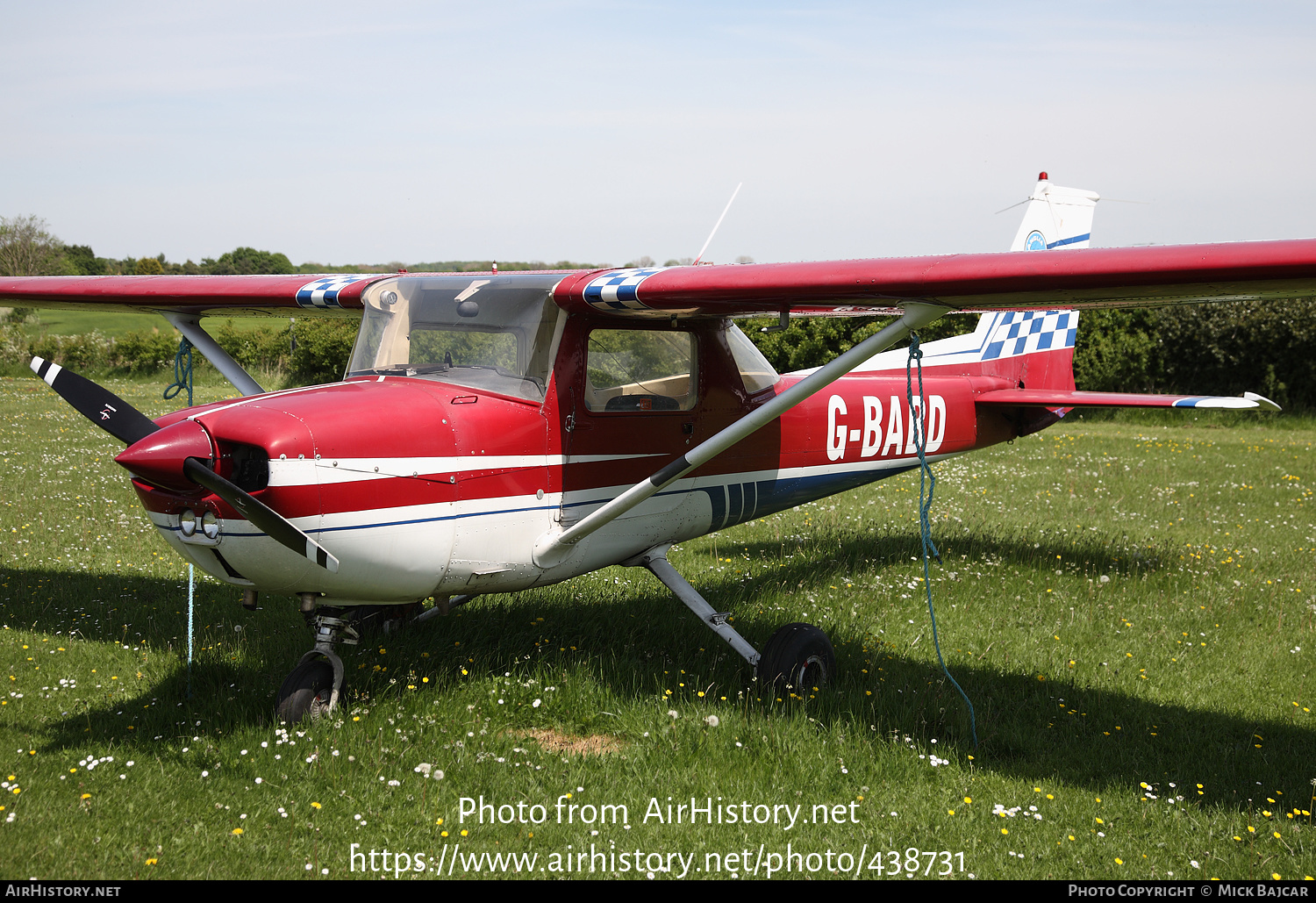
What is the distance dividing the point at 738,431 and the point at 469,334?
1.58 m

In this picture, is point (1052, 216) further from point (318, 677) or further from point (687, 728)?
point (318, 677)

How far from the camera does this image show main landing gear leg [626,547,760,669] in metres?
5.67

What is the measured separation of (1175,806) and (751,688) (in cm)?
220

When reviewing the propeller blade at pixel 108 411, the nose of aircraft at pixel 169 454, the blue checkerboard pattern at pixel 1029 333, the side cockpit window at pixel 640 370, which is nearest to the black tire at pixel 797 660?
the side cockpit window at pixel 640 370

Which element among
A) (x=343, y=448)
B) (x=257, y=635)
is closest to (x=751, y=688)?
(x=343, y=448)

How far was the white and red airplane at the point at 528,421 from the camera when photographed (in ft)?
13.3

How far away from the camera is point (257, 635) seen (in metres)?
6.31

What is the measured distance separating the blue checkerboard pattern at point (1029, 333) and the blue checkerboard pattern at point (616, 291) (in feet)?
15.1

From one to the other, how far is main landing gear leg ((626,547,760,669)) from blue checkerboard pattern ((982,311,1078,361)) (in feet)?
13.8

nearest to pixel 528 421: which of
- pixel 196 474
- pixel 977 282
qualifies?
pixel 196 474

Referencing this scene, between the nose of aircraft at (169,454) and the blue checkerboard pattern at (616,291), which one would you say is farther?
the blue checkerboard pattern at (616,291)

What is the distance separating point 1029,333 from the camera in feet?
28.9

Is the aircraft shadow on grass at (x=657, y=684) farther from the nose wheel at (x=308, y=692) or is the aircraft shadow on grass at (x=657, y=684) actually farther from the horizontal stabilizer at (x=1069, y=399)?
the horizontal stabilizer at (x=1069, y=399)
